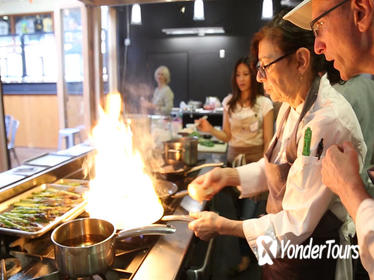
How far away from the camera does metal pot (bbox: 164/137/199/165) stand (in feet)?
6.88

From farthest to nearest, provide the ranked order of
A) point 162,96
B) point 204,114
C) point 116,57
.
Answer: point 116,57 → point 204,114 → point 162,96

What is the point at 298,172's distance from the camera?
1016mm

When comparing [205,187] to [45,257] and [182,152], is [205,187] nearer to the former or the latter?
[182,152]

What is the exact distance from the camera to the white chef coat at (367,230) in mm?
712

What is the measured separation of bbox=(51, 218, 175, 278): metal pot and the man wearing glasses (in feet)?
1.95

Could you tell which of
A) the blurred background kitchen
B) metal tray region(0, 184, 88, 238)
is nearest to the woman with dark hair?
metal tray region(0, 184, 88, 238)

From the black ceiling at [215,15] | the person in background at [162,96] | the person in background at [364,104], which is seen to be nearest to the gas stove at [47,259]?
the person in background at [364,104]

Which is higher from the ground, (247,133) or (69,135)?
(247,133)

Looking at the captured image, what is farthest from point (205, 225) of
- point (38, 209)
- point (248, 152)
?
point (248, 152)

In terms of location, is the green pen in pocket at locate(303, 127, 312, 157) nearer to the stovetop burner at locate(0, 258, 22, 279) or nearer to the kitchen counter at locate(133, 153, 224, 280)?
the kitchen counter at locate(133, 153, 224, 280)

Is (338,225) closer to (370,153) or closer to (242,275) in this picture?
(370,153)

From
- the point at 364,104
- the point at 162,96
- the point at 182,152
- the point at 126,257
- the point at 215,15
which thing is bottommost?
the point at 126,257

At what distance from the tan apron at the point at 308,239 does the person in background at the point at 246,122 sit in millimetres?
1304

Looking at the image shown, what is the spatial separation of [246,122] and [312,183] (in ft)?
5.54
